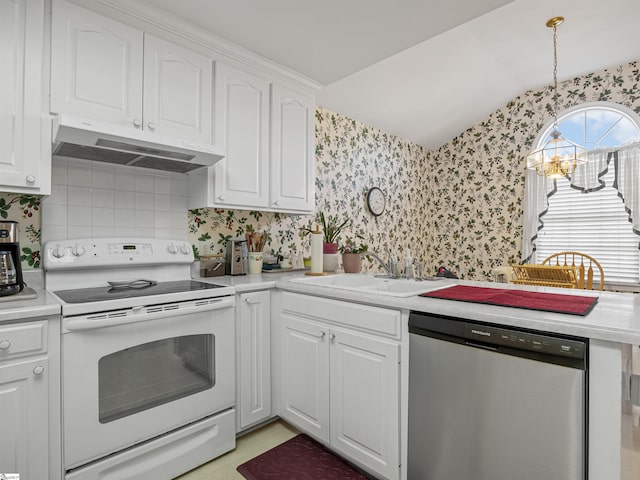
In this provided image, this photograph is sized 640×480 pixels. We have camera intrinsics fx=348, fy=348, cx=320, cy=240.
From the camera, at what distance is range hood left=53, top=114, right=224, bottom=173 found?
1461 mm

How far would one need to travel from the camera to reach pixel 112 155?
1.83 m

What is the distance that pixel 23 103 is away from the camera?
4.92ft

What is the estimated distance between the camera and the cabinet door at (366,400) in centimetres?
148

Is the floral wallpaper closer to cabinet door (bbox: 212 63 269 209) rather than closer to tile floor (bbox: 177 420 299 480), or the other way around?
cabinet door (bbox: 212 63 269 209)

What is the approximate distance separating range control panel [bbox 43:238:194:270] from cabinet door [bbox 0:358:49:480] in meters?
0.62

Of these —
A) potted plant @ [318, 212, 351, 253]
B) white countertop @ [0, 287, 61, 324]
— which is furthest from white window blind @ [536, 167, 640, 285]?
white countertop @ [0, 287, 61, 324]

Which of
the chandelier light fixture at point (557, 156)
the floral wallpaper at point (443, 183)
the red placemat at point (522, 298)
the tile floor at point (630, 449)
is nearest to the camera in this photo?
the tile floor at point (630, 449)

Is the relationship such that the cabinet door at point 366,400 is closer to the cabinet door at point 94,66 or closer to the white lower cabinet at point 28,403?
the white lower cabinet at point 28,403

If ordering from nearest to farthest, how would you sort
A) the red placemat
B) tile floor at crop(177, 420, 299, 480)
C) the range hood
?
the red placemat, the range hood, tile floor at crop(177, 420, 299, 480)

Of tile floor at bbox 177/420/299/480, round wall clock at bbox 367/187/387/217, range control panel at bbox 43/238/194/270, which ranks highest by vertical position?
round wall clock at bbox 367/187/387/217

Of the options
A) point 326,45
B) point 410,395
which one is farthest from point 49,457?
point 326,45

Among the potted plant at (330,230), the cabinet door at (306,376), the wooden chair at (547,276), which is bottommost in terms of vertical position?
the cabinet door at (306,376)

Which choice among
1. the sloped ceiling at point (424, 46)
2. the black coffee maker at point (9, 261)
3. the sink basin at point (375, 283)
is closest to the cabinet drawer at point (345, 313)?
the sink basin at point (375, 283)

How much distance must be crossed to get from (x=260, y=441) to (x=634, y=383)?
175 cm
